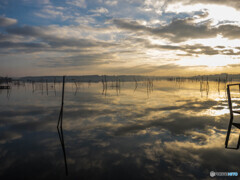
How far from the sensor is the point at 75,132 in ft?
26.6

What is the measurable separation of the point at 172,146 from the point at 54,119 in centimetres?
740

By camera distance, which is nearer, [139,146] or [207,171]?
[207,171]

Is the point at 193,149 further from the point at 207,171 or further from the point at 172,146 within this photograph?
the point at 207,171

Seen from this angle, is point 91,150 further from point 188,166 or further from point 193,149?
point 193,149

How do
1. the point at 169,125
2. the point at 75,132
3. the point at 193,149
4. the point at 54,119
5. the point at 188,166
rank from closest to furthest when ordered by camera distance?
the point at 188,166 → the point at 193,149 → the point at 75,132 → the point at 169,125 → the point at 54,119

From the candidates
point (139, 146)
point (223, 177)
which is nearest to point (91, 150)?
point (139, 146)

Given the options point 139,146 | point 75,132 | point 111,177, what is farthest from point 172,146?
point 75,132

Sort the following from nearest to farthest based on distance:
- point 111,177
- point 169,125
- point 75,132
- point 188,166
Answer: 1. point 111,177
2. point 188,166
3. point 75,132
4. point 169,125

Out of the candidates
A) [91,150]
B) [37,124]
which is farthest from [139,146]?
[37,124]

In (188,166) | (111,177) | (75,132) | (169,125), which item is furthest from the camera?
(169,125)

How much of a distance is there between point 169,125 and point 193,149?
3.00 metres

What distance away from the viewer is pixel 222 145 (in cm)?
640

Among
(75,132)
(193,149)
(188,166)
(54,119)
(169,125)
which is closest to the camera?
(188,166)

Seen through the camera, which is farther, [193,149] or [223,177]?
[193,149]
